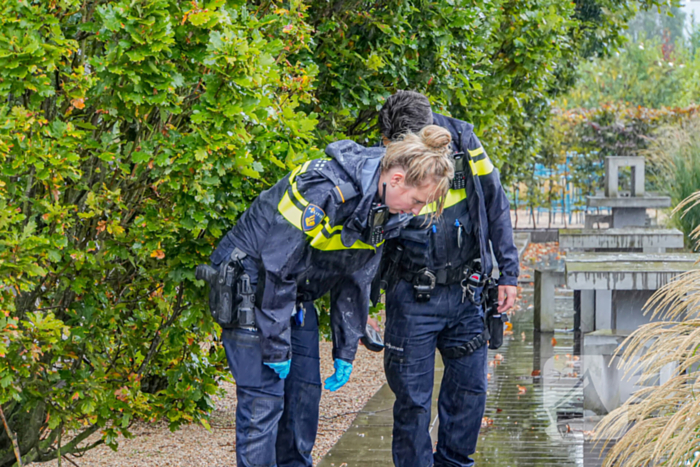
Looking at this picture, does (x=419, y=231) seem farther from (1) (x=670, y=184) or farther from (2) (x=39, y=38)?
(1) (x=670, y=184)

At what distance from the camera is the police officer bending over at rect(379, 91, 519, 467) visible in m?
3.73

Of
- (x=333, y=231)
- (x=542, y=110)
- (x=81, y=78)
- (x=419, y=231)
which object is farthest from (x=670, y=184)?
(x=81, y=78)

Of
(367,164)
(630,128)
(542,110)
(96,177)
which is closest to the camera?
(367,164)

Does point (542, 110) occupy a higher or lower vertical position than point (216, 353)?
higher

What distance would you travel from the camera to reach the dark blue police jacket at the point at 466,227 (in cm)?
372

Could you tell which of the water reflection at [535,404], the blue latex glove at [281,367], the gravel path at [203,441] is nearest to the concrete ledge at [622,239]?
the water reflection at [535,404]

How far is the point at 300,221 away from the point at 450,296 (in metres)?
1.01

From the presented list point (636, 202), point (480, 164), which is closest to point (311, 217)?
point (480, 164)

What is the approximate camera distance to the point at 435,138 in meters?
3.19

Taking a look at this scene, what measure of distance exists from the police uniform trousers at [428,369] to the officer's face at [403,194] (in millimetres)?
671

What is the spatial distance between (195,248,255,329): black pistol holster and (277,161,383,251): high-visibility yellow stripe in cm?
27

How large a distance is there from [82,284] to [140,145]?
0.63 meters

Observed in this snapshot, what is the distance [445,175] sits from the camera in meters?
3.13

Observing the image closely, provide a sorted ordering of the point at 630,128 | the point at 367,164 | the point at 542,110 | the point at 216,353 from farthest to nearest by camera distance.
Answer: the point at 630,128, the point at 542,110, the point at 216,353, the point at 367,164
